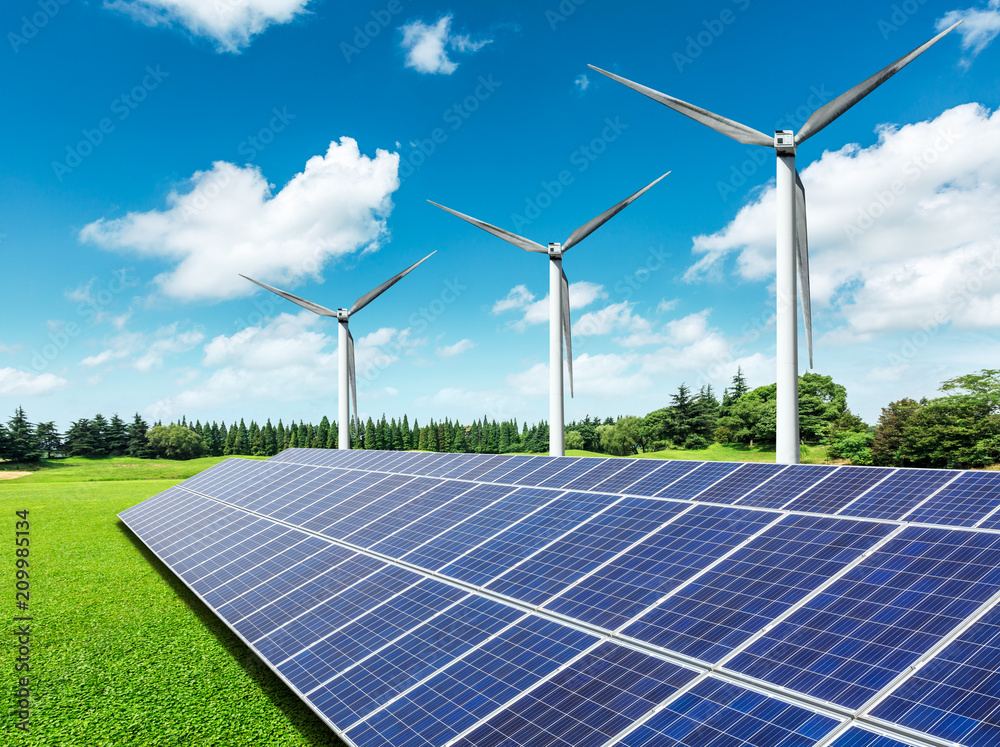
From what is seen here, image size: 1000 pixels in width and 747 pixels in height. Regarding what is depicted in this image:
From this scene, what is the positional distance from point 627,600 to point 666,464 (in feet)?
27.6

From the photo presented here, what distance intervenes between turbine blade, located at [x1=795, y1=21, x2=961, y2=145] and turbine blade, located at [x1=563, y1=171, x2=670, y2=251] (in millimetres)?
8186

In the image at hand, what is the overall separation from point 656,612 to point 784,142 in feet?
58.8

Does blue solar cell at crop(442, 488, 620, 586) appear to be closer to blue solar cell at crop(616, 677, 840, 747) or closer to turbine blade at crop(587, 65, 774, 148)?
blue solar cell at crop(616, 677, 840, 747)

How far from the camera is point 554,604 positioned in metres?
11.3

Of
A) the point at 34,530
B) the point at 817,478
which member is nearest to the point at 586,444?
the point at 34,530

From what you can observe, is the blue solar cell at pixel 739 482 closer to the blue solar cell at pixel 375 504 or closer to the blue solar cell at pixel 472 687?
the blue solar cell at pixel 472 687

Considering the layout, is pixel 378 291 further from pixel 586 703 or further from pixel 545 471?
pixel 586 703

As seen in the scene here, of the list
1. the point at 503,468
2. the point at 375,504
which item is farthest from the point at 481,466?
the point at 375,504

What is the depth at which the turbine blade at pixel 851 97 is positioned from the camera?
65.2 ft

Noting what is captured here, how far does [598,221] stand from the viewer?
31.2 m

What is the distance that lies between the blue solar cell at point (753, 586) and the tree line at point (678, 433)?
62.7m

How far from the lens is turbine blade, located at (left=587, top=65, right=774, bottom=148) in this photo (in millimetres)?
22016

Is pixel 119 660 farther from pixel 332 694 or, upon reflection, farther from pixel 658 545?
pixel 658 545

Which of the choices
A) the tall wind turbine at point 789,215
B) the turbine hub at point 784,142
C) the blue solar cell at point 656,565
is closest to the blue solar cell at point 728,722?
the blue solar cell at point 656,565
